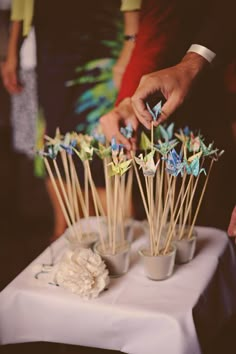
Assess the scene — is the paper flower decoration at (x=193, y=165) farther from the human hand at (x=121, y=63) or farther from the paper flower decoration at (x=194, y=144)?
the human hand at (x=121, y=63)

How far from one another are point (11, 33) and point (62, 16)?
1.00 ft

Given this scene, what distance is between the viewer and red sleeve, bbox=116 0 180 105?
1.94m

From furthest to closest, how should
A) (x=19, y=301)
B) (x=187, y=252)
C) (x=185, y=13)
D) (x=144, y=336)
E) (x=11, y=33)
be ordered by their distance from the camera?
(x=11, y=33) → (x=185, y=13) → (x=187, y=252) → (x=19, y=301) → (x=144, y=336)

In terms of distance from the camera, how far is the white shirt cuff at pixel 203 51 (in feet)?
5.99

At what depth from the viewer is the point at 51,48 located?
2342 millimetres

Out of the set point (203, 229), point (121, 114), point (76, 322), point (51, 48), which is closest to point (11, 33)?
point (51, 48)

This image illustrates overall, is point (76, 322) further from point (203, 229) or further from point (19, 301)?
point (203, 229)

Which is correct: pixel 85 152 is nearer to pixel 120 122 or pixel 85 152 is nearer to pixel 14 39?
pixel 120 122

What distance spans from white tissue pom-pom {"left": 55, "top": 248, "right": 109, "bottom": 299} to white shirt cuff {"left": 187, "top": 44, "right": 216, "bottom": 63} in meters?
0.90

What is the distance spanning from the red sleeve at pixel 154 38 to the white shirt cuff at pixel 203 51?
0.12 m

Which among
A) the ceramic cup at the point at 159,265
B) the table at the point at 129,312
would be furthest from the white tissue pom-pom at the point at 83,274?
the ceramic cup at the point at 159,265

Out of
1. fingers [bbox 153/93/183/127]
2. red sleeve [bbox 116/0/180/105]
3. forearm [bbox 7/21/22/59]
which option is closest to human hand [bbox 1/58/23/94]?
forearm [bbox 7/21/22/59]

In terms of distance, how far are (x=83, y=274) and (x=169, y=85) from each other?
818mm

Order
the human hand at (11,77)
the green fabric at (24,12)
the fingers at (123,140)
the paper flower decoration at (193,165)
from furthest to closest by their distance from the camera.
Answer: the human hand at (11,77) < the green fabric at (24,12) < the fingers at (123,140) < the paper flower decoration at (193,165)
